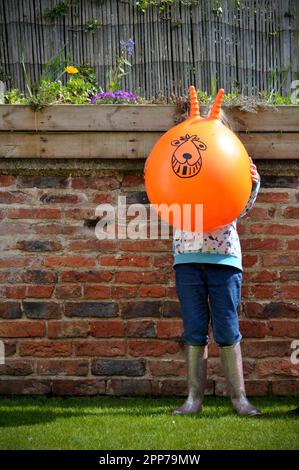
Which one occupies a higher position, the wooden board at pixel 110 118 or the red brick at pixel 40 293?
the wooden board at pixel 110 118

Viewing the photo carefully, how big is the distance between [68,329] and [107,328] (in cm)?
20

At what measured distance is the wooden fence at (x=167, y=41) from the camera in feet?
20.5

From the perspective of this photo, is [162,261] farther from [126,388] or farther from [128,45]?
[128,45]

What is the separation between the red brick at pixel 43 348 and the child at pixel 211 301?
75cm

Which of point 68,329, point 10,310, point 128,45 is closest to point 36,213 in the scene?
point 10,310

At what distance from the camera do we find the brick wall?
4.38 metres

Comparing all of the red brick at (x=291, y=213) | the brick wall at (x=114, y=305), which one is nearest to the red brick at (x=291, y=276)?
the brick wall at (x=114, y=305)

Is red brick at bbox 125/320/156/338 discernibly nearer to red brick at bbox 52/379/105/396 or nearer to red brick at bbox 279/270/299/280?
red brick at bbox 52/379/105/396

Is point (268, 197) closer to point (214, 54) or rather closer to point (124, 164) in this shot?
point (124, 164)

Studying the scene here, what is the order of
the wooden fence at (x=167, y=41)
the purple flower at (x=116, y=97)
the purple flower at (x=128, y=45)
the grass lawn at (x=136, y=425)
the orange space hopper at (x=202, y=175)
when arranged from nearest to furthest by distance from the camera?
the grass lawn at (x=136, y=425) < the orange space hopper at (x=202, y=175) < the purple flower at (x=116, y=97) < the purple flower at (x=128, y=45) < the wooden fence at (x=167, y=41)

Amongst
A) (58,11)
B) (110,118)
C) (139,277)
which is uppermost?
(58,11)

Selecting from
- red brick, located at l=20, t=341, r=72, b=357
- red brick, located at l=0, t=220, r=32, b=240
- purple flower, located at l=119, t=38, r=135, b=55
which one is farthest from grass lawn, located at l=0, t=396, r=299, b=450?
purple flower, located at l=119, t=38, r=135, b=55

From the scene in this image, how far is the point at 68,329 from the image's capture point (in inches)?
173

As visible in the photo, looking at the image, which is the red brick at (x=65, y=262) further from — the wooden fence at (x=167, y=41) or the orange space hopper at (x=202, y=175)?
the wooden fence at (x=167, y=41)
